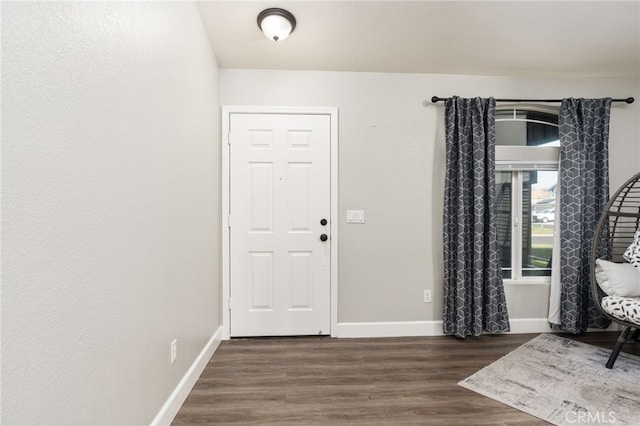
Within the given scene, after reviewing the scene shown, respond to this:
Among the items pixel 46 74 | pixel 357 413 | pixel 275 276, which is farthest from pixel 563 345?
pixel 46 74

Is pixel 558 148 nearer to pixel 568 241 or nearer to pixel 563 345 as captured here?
pixel 568 241

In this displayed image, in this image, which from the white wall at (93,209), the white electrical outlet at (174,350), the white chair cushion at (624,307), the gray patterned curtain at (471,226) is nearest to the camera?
the white wall at (93,209)

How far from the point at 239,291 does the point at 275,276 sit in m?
0.35

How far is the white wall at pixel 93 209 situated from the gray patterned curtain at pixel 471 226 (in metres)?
2.19

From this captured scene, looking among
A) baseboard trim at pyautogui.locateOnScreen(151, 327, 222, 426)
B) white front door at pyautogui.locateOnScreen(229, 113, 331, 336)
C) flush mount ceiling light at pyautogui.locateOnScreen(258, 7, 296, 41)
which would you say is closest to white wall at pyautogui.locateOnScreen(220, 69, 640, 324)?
white front door at pyautogui.locateOnScreen(229, 113, 331, 336)

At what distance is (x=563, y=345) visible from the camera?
8.13 ft

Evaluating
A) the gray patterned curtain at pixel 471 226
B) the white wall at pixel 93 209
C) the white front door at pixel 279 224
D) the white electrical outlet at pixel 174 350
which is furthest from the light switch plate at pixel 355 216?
the white electrical outlet at pixel 174 350

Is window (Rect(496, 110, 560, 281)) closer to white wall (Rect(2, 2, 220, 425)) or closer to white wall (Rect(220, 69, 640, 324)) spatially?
white wall (Rect(220, 69, 640, 324))

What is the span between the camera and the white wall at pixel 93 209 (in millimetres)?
725

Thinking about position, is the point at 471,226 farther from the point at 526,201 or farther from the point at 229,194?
the point at 229,194

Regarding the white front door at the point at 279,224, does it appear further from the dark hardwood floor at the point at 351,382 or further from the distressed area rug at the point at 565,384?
the distressed area rug at the point at 565,384

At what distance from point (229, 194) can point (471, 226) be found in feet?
7.28

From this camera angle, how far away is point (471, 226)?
2615mm

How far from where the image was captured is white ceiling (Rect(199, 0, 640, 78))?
1.89 metres
